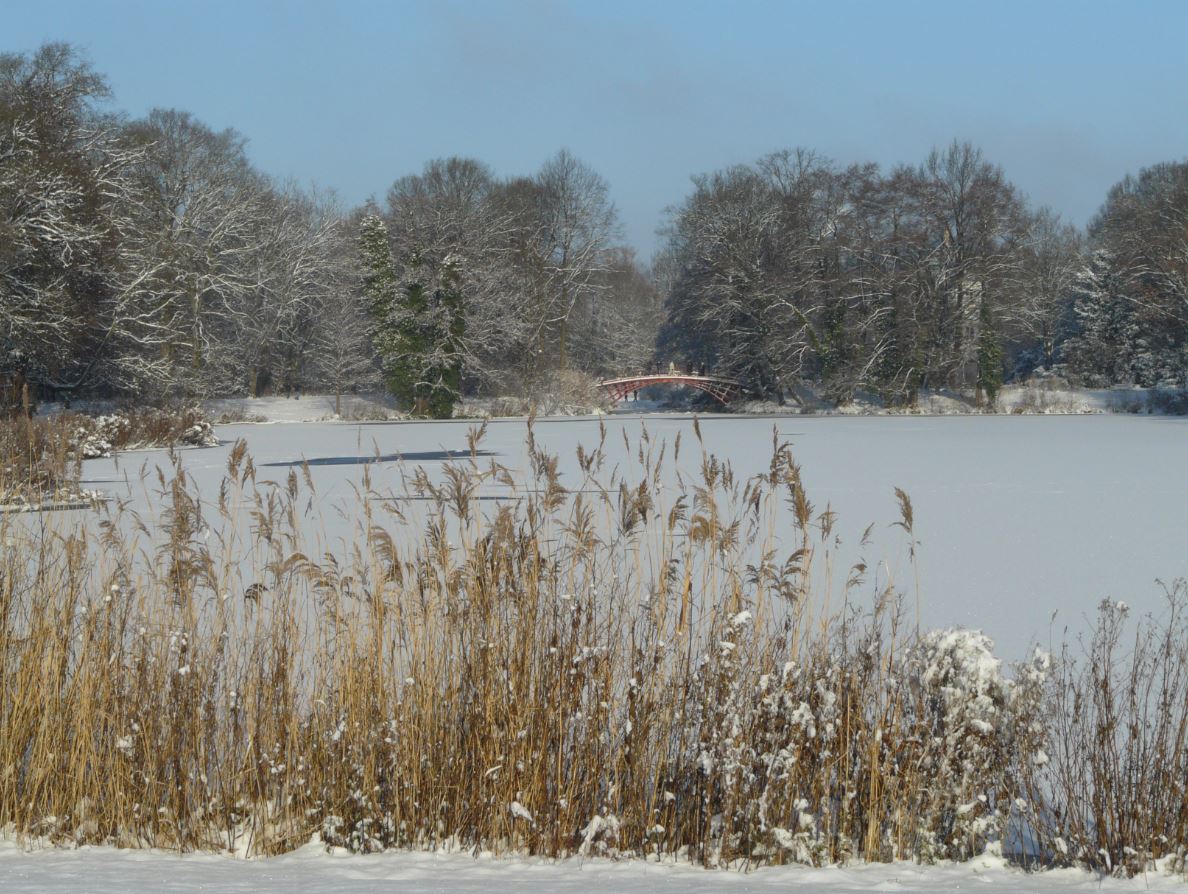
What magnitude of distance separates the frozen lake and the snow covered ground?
871mm

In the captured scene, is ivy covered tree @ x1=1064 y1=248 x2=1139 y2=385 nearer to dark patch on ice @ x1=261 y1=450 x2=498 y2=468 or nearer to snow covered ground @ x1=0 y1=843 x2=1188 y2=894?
dark patch on ice @ x1=261 y1=450 x2=498 y2=468

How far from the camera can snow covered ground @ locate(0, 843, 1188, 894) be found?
3701mm

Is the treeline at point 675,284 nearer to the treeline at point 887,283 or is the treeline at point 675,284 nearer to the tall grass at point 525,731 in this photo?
the treeline at point 887,283

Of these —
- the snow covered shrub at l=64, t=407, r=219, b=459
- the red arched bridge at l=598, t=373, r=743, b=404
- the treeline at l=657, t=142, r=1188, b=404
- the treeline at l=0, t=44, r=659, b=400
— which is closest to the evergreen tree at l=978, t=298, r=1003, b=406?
the treeline at l=657, t=142, r=1188, b=404

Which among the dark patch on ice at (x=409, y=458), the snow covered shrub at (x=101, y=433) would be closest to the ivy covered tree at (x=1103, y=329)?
the dark patch on ice at (x=409, y=458)

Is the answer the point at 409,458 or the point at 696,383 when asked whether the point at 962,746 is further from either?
the point at 696,383

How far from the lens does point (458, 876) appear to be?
3.91 metres

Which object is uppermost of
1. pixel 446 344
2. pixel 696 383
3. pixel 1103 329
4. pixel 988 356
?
pixel 1103 329

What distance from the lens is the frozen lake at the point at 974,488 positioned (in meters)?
8.62

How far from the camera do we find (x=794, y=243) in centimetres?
4897

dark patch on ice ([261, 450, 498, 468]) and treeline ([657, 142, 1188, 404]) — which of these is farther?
treeline ([657, 142, 1188, 404])

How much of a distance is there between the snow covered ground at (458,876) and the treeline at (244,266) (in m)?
22.2

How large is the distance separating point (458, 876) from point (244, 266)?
40808 mm

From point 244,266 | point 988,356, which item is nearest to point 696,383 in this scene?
point 988,356
